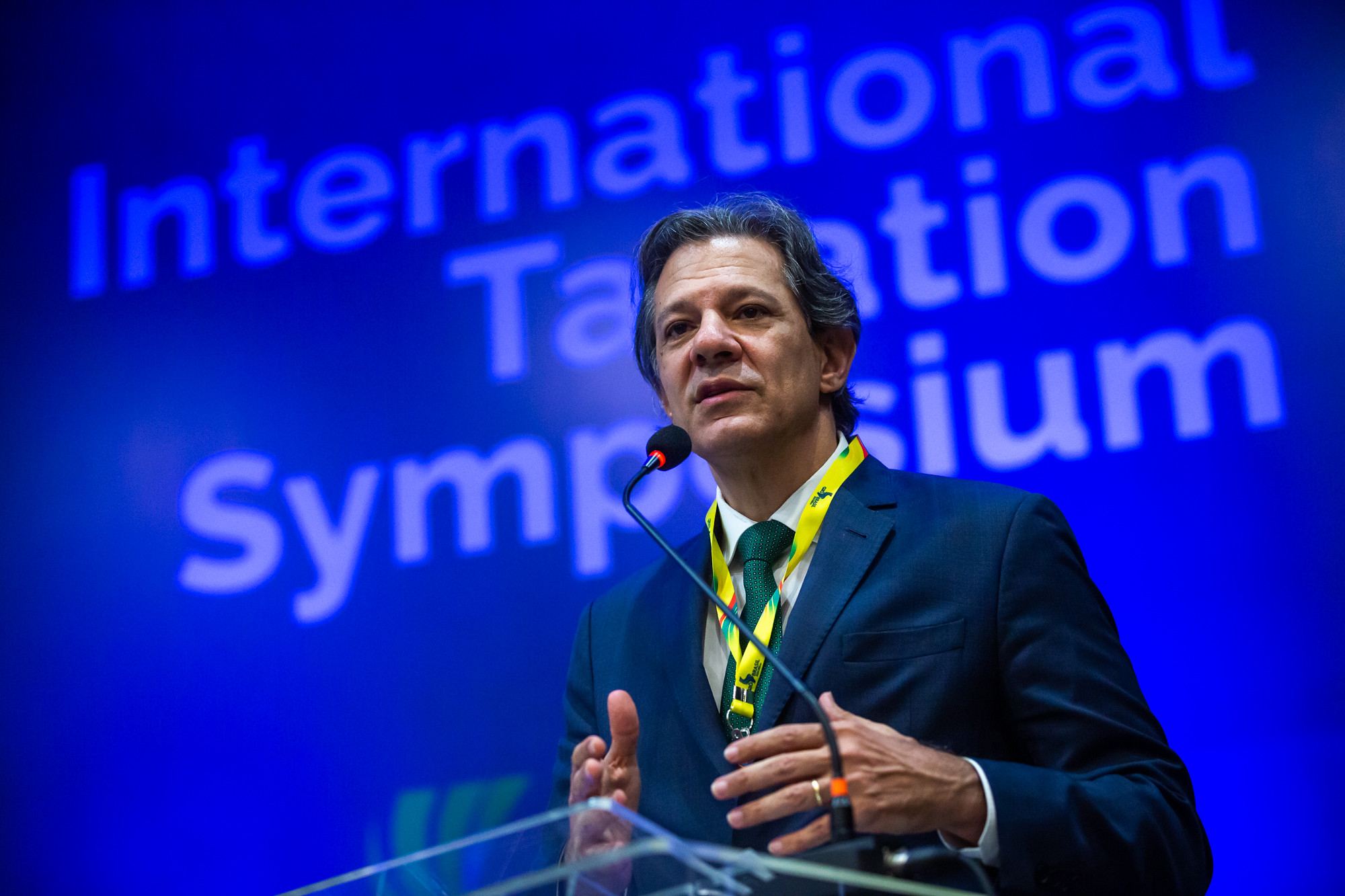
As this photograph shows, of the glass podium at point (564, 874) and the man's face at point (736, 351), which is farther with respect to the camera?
the man's face at point (736, 351)

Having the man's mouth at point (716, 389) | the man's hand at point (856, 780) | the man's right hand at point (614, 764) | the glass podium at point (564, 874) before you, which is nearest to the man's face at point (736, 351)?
the man's mouth at point (716, 389)

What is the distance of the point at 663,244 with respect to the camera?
8.28ft

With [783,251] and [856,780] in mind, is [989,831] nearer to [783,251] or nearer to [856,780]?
[856,780]

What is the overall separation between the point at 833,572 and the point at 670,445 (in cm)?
33

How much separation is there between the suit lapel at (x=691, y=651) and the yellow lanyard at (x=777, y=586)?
1.4 inches

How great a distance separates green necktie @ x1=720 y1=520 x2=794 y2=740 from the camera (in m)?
1.93

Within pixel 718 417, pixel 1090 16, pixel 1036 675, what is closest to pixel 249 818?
pixel 718 417

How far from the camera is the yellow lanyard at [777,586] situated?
1.93 meters

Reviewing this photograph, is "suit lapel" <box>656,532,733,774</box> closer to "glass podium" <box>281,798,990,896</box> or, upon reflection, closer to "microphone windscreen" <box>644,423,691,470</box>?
"microphone windscreen" <box>644,423,691,470</box>

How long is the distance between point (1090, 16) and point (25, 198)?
11.0 feet

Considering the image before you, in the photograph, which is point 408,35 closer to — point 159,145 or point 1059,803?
point 159,145

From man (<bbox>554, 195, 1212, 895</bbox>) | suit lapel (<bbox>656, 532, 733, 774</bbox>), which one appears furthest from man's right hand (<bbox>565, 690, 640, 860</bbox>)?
suit lapel (<bbox>656, 532, 733, 774</bbox>)

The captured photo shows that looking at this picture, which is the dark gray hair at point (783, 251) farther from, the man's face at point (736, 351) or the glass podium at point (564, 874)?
the glass podium at point (564, 874)

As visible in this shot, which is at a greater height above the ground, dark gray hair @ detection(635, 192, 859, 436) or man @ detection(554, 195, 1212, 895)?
dark gray hair @ detection(635, 192, 859, 436)
